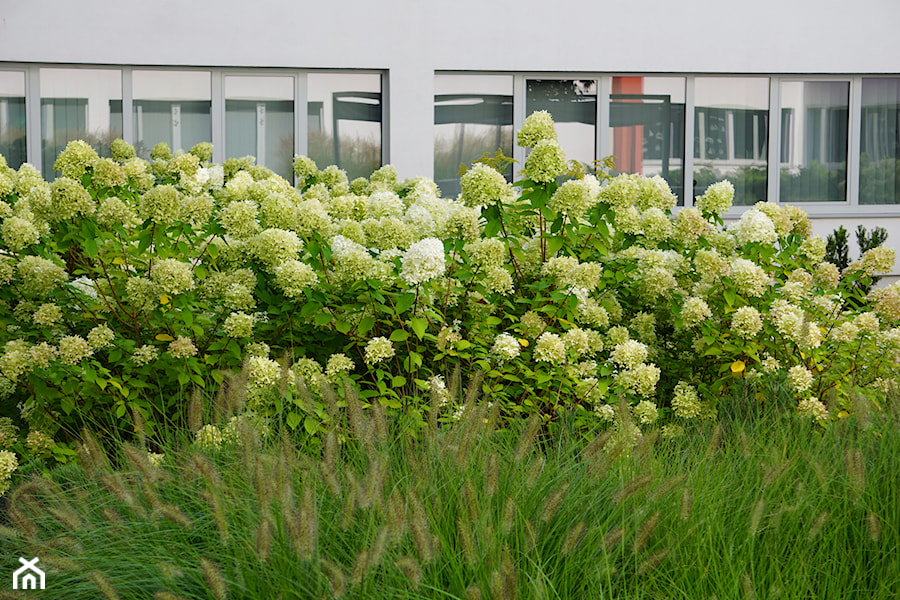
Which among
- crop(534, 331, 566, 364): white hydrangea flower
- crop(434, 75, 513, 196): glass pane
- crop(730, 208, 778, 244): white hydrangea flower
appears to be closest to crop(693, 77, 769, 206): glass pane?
crop(434, 75, 513, 196): glass pane

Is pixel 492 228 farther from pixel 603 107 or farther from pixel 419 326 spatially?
pixel 603 107

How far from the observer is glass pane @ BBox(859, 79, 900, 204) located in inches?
524

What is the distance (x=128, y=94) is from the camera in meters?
11.3

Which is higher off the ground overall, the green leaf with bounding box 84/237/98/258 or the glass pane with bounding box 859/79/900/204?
the glass pane with bounding box 859/79/900/204

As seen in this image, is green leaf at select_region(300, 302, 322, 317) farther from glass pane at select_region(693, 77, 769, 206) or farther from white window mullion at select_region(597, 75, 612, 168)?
glass pane at select_region(693, 77, 769, 206)

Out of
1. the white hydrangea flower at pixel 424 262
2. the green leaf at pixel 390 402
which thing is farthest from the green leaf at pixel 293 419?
the white hydrangea flower at pixel 424 262

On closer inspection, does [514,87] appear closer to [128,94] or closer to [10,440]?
[128,94]

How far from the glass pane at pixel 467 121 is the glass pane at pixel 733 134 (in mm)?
2619

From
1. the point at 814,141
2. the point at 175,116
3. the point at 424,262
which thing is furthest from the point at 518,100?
the point at 424,262

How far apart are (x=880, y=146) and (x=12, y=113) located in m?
11.2

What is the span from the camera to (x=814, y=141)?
Answer: 13281 millimetres

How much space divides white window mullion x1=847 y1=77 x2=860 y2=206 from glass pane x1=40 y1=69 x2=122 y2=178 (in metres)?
9.47

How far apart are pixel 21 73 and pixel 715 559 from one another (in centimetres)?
1074

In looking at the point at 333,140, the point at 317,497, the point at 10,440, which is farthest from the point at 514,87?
the point at 317,497
